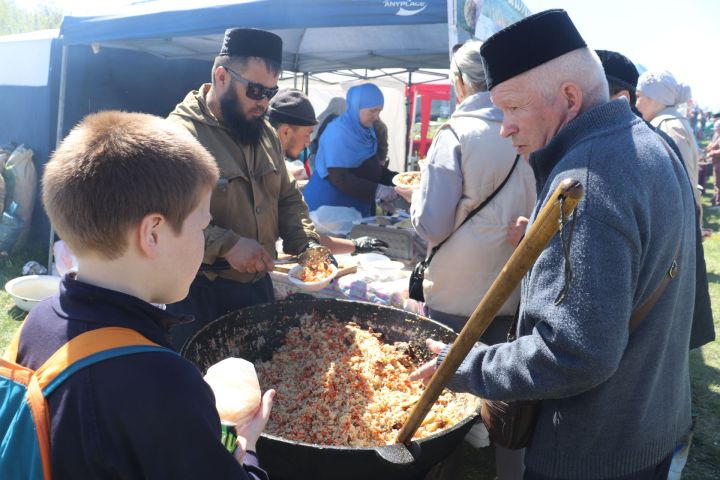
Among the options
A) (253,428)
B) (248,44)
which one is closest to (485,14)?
(248,44)

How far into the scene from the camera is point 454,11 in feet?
12.8

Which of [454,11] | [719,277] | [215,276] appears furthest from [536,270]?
[719,277]

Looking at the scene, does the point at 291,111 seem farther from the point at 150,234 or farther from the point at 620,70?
the point at 150,234

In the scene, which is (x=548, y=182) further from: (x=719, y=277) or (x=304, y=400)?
(x=719, y=277)

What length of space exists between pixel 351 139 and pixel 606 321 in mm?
4473

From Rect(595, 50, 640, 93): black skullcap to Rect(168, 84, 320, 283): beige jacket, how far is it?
199cm

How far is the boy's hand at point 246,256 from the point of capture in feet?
7.61

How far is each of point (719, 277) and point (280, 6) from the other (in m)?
6.85

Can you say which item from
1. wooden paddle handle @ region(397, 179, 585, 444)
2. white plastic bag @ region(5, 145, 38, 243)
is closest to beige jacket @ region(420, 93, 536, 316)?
wooden paddle handle @ region(397, 179, 585, 444)

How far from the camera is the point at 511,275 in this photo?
1.16 metres

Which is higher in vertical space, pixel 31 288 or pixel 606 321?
pixel 606 321

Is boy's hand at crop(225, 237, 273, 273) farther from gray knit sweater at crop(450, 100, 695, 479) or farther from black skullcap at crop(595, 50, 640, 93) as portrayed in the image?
black skullcap at crop(595, 50, 640, 93)

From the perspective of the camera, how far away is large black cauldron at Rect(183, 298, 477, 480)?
1531 millimetres

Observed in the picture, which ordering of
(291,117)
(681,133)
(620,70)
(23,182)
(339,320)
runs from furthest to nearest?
(23,182) → (681,133) → (291,117) → (620,70) → (339,320)
